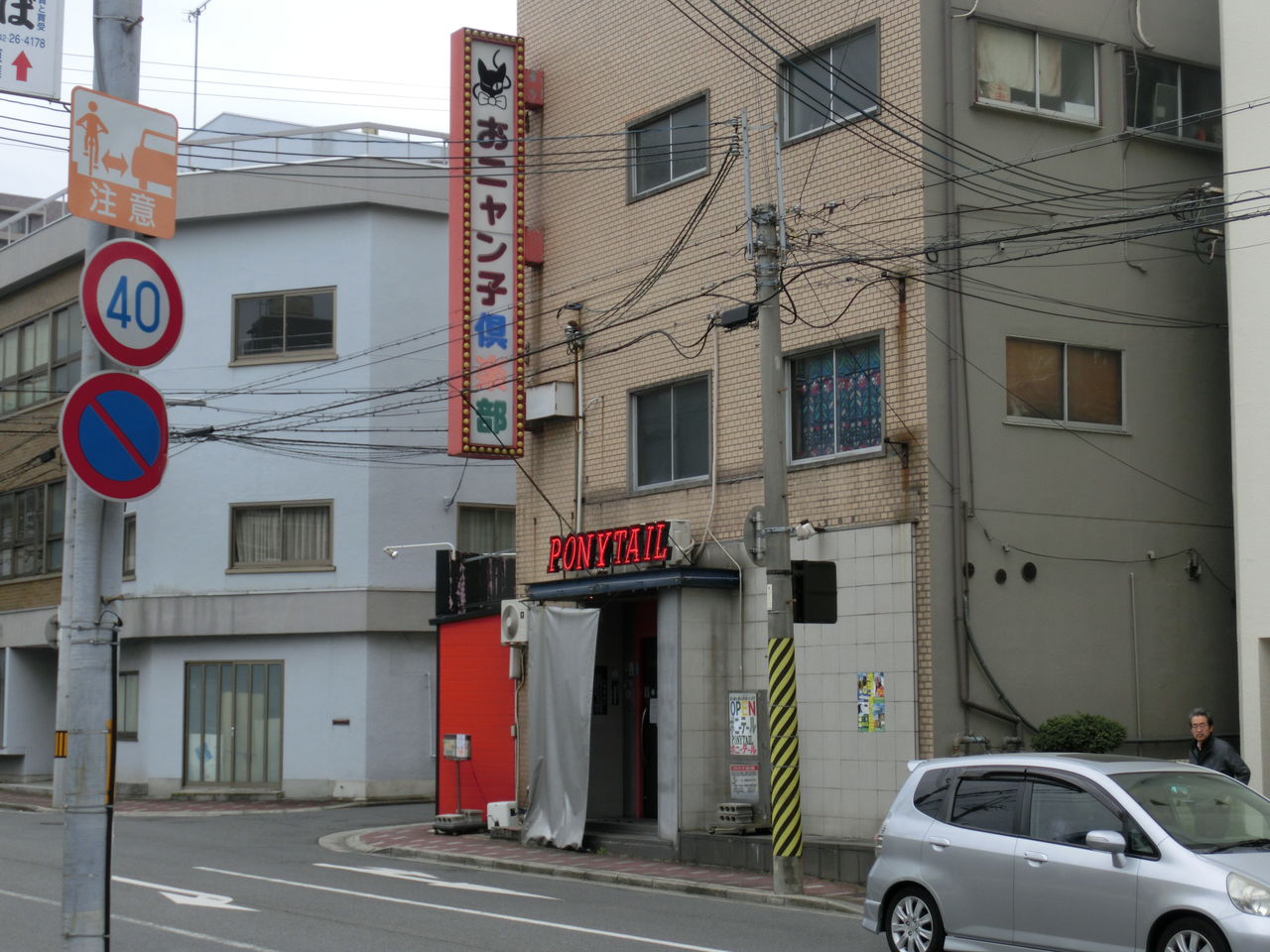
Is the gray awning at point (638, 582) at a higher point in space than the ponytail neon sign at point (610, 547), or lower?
lower

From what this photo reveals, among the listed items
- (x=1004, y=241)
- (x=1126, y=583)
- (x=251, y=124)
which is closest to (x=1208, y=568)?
(x=1126, y=583)

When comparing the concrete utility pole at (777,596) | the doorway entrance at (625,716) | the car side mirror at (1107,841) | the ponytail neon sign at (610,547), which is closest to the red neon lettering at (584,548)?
the ponytail neon sign at (610,547)

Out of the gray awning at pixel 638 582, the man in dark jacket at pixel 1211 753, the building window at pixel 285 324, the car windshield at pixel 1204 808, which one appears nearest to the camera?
the car windshield at pixel 1204 808

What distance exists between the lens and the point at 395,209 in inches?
1206

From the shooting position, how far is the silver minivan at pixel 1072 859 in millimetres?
9398

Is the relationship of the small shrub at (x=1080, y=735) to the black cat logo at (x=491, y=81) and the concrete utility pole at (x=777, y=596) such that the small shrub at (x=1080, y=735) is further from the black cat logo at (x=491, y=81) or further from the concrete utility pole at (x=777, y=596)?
the black cat logo at (x=491, y=81)

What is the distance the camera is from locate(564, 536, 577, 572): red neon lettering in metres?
20.4

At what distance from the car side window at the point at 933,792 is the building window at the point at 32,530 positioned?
92.6 ft

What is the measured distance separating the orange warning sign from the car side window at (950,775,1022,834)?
6973 millimetres

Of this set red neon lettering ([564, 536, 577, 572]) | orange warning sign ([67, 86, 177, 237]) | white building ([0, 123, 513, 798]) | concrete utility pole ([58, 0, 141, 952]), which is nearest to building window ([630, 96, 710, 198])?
red neon lettering ([564, 536, 577, 572])

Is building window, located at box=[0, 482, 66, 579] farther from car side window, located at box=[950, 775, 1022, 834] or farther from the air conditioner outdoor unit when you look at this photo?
car side window, located at box=[950, 775, 1022, 834]

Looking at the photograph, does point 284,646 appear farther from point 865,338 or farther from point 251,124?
point 865,338

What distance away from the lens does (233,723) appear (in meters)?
30.6

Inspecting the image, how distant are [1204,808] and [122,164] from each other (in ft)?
25.7
